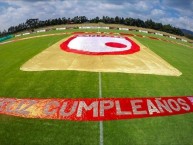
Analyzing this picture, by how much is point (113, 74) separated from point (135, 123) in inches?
393

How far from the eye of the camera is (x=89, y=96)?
21141 mm

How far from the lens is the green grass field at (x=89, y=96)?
15.6 m

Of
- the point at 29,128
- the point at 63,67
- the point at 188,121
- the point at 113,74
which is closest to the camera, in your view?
the point at 29,128

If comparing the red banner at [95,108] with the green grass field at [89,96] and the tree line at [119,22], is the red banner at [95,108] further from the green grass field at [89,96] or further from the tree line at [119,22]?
the tree line at [119,22]

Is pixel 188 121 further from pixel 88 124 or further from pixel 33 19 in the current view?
pixel 33 19

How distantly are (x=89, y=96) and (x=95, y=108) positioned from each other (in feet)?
7.73

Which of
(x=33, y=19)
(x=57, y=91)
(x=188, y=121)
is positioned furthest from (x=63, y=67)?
(x=33, y=19)

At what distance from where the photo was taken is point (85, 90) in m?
22.5

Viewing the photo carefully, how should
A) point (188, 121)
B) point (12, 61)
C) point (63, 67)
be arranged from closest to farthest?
point (188, 121) → point (63, 67) → point (12, 61)

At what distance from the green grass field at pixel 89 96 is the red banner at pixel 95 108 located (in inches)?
23.4

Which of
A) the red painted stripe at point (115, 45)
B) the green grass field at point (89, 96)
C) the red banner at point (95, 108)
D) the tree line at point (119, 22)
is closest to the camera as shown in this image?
the green grass field at point (89, 96)

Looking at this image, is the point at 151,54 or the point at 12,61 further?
the point at 151,54

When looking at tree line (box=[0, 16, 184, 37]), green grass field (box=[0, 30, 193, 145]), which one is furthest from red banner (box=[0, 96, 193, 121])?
tree line (box=[0, 16, 184, 37])

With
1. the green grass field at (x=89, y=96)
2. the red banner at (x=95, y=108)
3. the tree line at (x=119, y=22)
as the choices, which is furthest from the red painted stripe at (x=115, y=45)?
the tree line at (x=119, y=22)
